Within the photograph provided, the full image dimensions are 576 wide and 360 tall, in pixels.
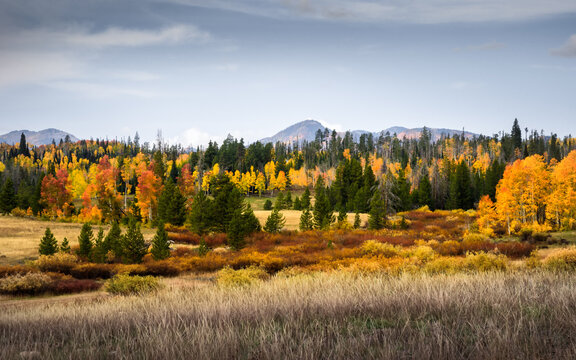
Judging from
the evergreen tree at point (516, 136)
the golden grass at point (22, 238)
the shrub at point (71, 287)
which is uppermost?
the evergreen tree at point (516, 136)

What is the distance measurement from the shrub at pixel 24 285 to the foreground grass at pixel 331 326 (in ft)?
35.3

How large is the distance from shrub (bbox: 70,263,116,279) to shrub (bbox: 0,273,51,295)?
4.59m

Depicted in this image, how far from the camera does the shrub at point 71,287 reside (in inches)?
641

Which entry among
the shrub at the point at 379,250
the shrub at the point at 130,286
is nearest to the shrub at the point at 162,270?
the shrub at the point at 130,286

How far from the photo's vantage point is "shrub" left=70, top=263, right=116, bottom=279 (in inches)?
829

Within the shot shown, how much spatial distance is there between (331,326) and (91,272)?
69.0 ft

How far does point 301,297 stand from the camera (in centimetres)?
668

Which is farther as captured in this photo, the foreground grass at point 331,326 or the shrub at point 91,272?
the shrub at point 91,272

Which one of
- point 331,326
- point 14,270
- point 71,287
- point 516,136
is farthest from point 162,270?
point 516,136

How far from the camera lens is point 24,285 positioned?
630 inches

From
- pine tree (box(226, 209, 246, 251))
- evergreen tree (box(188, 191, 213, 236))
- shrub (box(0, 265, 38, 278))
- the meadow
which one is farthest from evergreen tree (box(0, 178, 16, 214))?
the meadow

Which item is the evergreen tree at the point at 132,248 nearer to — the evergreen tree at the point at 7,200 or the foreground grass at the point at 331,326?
the foreground grass at the point at 331,326

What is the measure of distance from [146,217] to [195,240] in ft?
80.7

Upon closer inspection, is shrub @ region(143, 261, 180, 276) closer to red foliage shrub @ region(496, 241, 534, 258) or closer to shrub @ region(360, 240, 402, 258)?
shrub @ region(360, 240, 402, 258)
